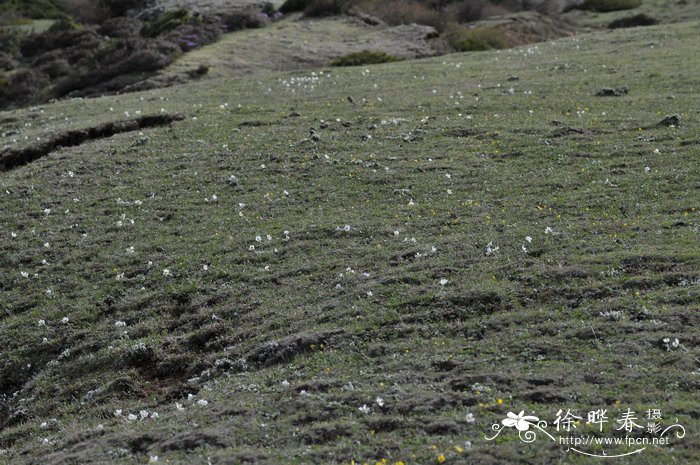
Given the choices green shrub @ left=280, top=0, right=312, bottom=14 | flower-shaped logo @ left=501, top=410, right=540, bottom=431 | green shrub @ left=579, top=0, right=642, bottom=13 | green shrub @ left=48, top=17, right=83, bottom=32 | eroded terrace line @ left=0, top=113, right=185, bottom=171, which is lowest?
flower-shaped logo @ left=501, top=410, right=540, bottom=431

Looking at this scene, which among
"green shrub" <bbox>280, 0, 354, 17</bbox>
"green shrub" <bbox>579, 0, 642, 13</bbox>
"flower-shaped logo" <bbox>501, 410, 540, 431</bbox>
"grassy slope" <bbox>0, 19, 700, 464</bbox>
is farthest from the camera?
"green shrub" <bbox>579, 0, 642, 13</bbox>

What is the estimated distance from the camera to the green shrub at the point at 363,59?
3850 centimetres

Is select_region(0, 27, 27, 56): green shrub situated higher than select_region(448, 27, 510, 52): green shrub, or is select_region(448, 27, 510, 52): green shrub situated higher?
select_region(0, 27, 27, 56): green shrub

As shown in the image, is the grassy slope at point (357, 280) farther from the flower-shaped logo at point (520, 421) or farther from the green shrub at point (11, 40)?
the green shrub at point (11, 40)

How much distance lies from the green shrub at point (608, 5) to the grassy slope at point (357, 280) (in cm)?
3151

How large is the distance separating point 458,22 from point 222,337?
1678 inches

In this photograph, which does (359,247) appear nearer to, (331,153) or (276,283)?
(276,283)

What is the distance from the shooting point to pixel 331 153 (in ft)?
71.1

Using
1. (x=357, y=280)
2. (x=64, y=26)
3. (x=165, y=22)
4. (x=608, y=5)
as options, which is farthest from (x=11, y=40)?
(x=357, y=280)

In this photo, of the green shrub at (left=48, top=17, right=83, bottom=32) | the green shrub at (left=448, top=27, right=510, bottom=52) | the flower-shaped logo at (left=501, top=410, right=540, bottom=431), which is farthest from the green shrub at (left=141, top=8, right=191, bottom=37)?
the flower-shaped logo at (left=501, top=410, right=540, bottom=431)

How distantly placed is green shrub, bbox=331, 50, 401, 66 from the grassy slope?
12723 mm

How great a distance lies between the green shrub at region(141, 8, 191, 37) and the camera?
45594mm

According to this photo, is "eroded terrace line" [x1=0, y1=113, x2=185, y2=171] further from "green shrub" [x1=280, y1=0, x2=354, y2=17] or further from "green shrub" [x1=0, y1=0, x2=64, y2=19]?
"green shrub" [x1=0, y1=0, x2=64, y2=19]

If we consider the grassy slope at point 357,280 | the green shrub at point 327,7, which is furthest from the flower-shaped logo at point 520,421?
the green shrub at point 327,7
